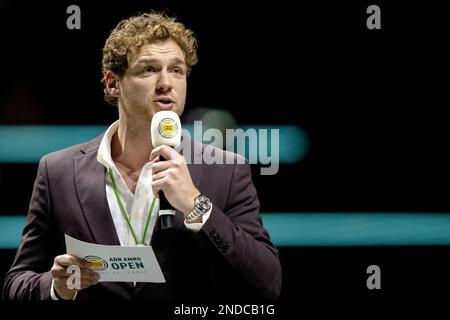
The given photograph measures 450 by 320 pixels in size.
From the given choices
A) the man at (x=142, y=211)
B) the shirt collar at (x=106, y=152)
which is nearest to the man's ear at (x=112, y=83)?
the man at (x=142, y=211)

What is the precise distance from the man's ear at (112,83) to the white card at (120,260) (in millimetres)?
682

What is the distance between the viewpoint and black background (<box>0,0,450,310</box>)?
8.63ft

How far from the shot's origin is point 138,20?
7.46 feet

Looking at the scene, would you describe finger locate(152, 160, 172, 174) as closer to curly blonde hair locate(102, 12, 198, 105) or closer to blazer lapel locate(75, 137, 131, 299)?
blazer lapel locate(75, 137, 131, 299)

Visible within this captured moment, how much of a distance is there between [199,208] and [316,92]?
1.03 metres

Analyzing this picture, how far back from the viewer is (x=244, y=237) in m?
1.95

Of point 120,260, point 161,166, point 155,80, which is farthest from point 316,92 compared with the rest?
point 120,260

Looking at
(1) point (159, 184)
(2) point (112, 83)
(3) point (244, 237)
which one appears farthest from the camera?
(2) point (112, 83)

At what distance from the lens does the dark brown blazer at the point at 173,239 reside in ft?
6.38

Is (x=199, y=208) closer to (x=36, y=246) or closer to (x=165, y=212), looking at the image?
(x=165, y=212)

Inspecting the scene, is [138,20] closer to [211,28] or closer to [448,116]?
[211,28]

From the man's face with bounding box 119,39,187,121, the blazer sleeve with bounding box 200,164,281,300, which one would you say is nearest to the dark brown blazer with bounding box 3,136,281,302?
the blazer sleeve with bounding box 200,164,281,300

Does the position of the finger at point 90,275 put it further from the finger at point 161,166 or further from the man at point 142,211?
the finger at point 161,166

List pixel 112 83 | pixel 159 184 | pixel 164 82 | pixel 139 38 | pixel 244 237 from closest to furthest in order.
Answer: pixel 159 184
pixel 244 237
pixel 164 82
pixel 139 38
pixel 112 83
